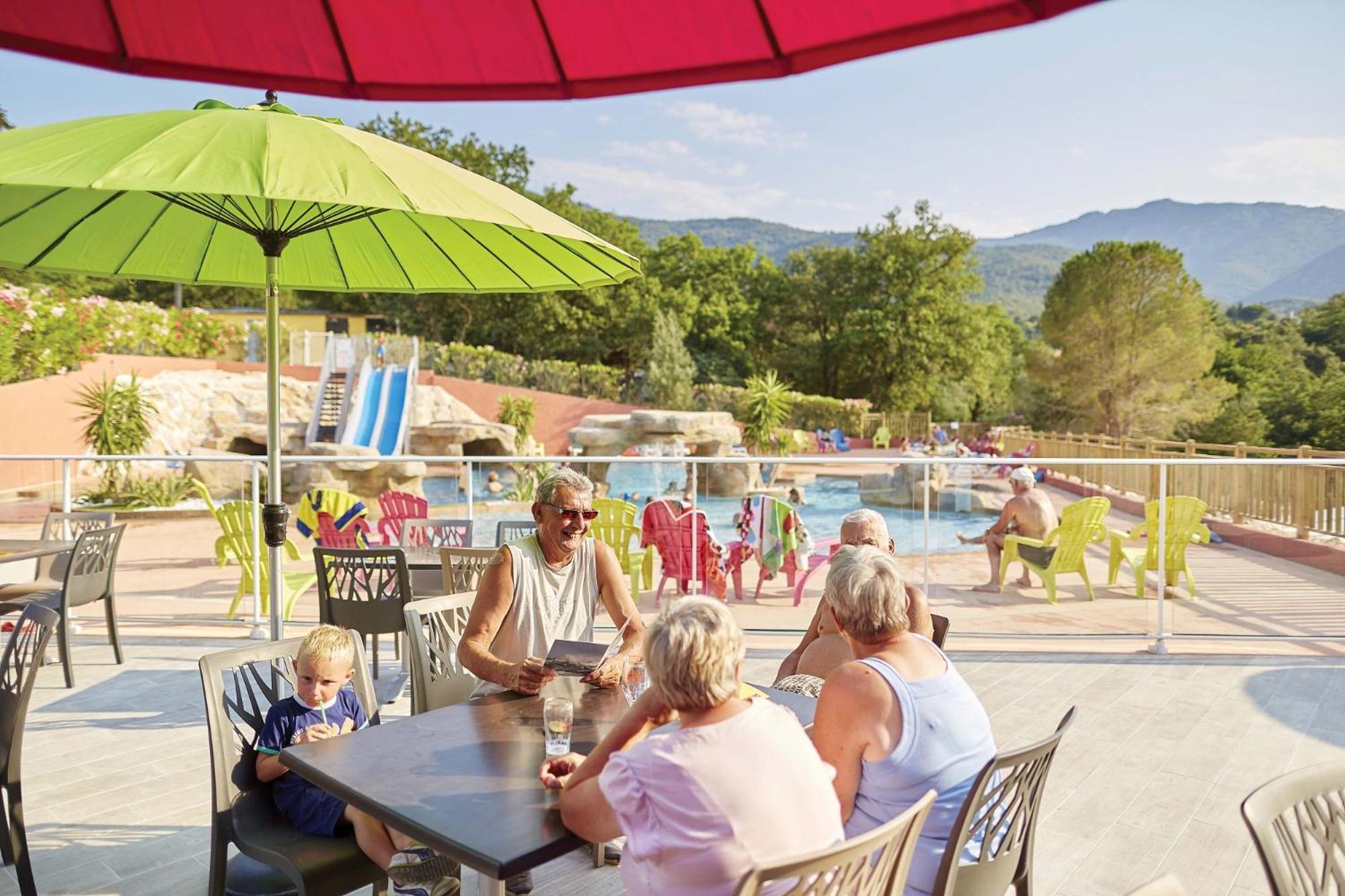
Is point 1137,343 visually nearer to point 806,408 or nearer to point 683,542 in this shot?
point 806,408

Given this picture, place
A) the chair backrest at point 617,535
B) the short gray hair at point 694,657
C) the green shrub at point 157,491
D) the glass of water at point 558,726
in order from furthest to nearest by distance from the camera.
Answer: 1. the green shrub at point 157,491
2. the chair backrest at point 617,535
3. the glass of water at point 558,726
4. the short gray hair at point 694,657

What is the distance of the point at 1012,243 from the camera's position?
191500mm

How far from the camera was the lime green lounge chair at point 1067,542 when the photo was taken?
6.68 m

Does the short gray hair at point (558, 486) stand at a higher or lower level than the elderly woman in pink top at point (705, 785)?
higher

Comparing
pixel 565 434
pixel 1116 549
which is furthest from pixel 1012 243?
pixel 1116 549

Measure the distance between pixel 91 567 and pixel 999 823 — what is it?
4982mm

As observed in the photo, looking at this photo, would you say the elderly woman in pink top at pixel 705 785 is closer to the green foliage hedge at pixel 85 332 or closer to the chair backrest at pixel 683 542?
the chair backrest at pixel 683 542

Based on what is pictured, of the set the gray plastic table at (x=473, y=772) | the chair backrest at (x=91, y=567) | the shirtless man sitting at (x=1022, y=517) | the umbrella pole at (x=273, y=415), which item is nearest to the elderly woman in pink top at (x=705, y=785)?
the gray plastic table at (x=473, y=772)

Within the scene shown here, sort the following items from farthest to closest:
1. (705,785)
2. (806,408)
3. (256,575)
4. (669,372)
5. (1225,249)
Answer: (1225,249) → (669,372) → (806,408) → (256,575) → (705,785)

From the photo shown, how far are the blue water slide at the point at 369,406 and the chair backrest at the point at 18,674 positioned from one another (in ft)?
58.4

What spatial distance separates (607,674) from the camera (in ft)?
8.68

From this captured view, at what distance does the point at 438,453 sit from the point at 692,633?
1899 centimetres

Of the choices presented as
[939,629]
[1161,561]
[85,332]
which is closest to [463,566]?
[939,629]

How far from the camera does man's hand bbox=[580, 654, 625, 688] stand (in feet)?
8.53
